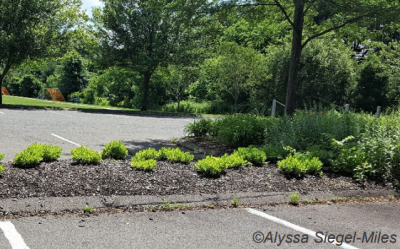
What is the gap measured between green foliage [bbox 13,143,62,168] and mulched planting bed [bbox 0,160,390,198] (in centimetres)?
12

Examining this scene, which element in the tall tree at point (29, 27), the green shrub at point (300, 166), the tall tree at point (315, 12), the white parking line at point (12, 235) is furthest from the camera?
the tall tree at point (29, 27)

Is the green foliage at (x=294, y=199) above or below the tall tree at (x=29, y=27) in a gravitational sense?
below

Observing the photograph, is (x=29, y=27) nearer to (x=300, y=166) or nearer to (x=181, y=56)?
(x=181, y=56)

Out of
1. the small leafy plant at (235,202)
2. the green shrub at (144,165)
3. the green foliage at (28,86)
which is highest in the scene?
the green foliage at (28,86)

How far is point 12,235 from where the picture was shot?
3.64 meters

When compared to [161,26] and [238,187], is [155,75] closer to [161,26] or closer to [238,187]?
[161,26]

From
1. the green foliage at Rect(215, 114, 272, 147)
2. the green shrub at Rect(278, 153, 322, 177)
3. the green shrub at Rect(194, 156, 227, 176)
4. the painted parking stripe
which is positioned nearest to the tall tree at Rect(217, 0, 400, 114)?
the green foliage at Rect(215, 114, 272, 147)

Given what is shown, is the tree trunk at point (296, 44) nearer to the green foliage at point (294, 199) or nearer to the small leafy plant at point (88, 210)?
the green foliage at point (294, 199)

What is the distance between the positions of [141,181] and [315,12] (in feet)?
29.7

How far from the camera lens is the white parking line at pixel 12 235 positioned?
3.43 metres

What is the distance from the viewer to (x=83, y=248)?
3459 mm

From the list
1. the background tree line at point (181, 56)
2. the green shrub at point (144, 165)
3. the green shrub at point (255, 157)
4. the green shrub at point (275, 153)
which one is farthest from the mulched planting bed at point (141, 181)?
the background tree line at point (181, 56)

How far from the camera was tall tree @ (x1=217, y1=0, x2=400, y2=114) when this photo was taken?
9547 millimetres

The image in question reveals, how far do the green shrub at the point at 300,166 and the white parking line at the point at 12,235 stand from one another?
394cm
